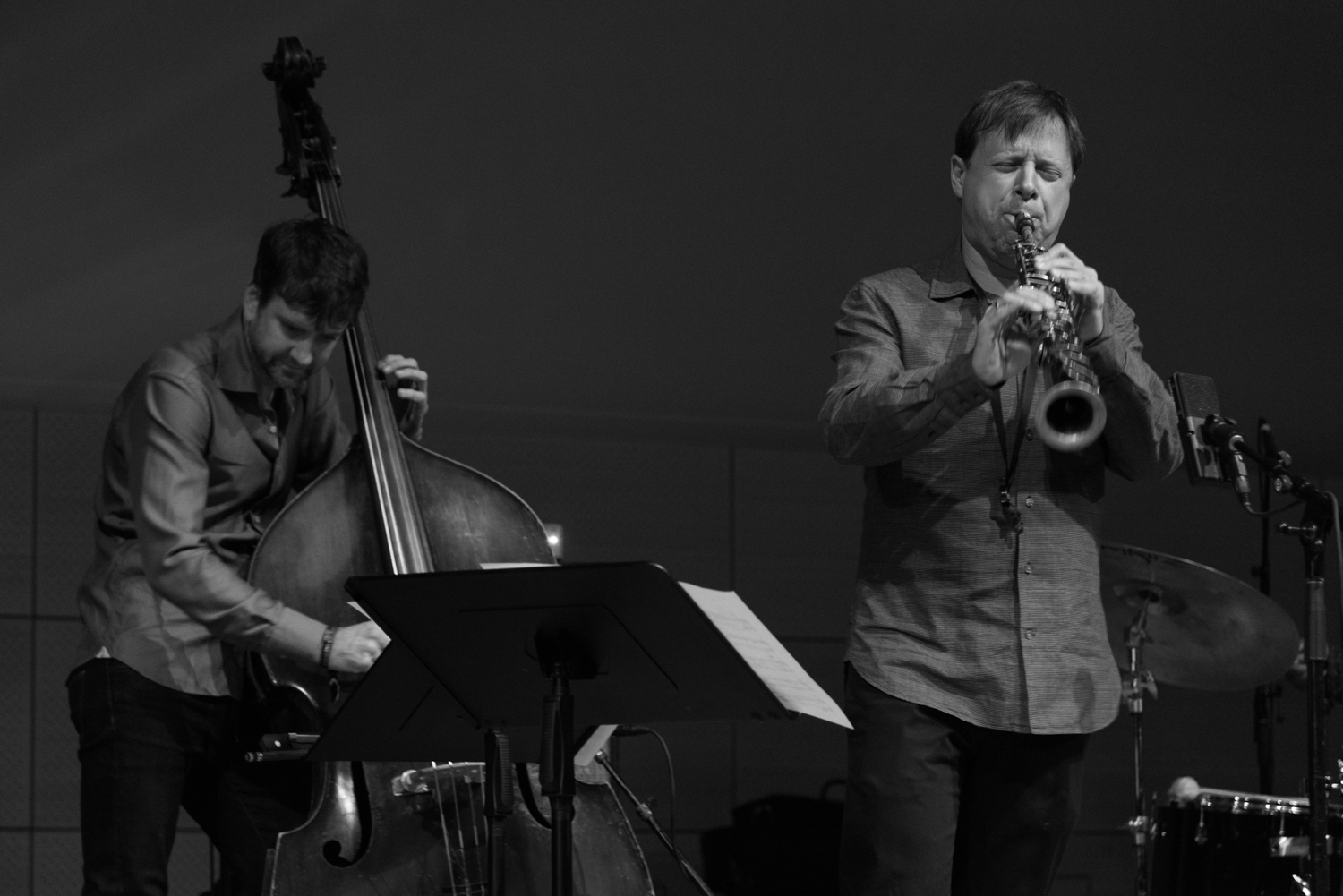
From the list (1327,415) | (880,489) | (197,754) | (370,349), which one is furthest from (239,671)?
(1327,415)

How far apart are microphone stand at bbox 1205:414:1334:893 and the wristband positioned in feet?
4.58

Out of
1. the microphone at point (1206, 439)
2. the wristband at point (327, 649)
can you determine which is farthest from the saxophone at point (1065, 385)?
the wristband at point (327, 649)

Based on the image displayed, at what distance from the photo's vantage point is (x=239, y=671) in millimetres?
2639

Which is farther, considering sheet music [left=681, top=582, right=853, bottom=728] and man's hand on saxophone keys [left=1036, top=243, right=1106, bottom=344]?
man's hand on saxophone keys [left=1036, top=243, right=1106, bottom=344]

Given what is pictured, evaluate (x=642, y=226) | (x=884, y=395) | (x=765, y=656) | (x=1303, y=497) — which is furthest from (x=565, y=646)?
(x=642, y=226)

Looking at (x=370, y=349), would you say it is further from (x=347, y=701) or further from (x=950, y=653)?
(x=950, y=653)

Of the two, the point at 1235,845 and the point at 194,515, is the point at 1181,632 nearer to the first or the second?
the point at 1235,845

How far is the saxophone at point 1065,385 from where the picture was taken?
1988 mm

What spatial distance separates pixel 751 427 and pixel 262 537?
8.44 feet

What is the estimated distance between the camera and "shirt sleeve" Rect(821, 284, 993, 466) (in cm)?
196

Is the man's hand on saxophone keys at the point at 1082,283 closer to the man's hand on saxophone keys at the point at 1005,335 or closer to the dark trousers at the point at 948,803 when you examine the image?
the man's hand on saxophone keys at the point at 1005,335

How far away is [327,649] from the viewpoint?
238cm

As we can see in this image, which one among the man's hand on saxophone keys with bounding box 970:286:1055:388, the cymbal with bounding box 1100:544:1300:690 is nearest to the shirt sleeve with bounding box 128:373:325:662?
the man's hand on saxophone keys with bounding box 970:286:1055:388

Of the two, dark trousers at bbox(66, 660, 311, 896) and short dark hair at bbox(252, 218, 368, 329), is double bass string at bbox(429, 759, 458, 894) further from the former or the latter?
short dark hair at bbox(252, 218, 368, 329)
